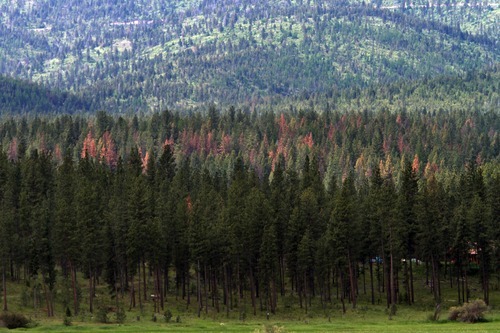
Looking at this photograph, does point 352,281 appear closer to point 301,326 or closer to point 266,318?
point 266,318

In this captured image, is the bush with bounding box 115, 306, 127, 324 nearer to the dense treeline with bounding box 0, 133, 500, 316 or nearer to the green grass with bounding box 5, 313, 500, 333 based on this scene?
the green grass with bounding box 5, 313, 500, 333

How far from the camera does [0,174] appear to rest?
14025 centimetres

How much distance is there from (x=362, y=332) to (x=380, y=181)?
64.8m

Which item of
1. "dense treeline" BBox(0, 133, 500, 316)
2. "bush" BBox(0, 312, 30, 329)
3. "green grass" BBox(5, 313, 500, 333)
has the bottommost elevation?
"green grass" BBox(5, 313, 500, 333)

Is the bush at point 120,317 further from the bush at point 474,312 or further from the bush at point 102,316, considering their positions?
the bush at point 474,312

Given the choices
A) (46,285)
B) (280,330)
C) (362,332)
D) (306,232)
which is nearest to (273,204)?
(306,232)

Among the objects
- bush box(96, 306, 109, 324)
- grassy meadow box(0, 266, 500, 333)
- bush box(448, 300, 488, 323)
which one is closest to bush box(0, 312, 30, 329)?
grassy meadow box(0, 266, 500, 333)

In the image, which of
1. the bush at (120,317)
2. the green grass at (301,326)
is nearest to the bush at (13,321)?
the green grass at (301,326)

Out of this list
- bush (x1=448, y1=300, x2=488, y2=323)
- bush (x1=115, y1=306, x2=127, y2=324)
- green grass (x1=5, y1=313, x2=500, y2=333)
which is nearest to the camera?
green grass (x1=5, y1=313, x2=500, y2=333)

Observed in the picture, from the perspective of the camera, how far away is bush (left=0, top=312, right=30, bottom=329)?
85750 mm

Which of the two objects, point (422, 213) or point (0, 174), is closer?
point (422, 213)

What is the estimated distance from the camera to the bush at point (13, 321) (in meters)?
85.8

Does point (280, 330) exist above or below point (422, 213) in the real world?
below

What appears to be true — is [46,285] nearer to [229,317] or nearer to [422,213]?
[229,317]
